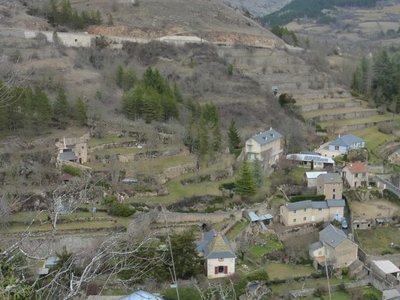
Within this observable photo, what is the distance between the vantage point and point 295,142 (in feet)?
107

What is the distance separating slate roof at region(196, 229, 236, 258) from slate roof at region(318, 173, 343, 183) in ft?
25.2

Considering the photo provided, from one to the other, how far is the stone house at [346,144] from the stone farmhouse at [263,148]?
435 cm

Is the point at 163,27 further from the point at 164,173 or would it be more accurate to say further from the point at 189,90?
the point at 164,173

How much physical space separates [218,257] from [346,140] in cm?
1609

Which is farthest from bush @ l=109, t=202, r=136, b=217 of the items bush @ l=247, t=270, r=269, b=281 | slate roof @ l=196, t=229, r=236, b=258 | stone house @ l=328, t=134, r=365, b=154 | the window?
stone house @ l=328, t=134, r=365, b=154

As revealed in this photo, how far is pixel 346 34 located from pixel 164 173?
81.8 meters

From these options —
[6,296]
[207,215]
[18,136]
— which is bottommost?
[207,215]

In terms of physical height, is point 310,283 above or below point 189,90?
below

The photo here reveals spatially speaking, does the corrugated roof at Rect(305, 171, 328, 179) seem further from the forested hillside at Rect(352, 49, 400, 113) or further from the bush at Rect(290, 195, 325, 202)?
the forested hillside at Rect(352, 49, 400, 113)

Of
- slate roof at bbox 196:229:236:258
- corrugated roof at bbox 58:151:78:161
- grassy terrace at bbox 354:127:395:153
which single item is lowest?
grassy terrace at bbox 354:127:395:153

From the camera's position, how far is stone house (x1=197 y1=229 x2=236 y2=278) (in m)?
19.8

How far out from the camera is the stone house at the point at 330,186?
86.5 feet

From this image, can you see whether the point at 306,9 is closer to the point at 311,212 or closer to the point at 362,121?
the point at 362,121

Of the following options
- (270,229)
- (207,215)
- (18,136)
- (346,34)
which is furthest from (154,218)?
(346,34)
